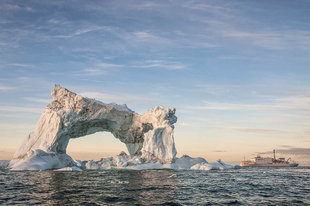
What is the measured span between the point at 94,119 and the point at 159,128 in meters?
10.9

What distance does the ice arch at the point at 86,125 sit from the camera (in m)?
44.9

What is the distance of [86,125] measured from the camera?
5141cm

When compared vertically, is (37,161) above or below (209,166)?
above

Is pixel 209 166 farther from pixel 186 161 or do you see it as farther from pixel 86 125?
pixel 86 125

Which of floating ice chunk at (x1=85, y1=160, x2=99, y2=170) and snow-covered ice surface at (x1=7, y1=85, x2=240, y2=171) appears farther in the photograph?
floating ice chunk at (x1=85, y1=160, x2=99, y2=170)

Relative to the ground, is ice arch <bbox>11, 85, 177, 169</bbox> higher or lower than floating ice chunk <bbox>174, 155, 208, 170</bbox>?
higher

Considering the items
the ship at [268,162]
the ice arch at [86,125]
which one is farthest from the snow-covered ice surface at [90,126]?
the ship at [268,162]

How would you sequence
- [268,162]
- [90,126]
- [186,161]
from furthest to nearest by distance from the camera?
[268,162], [90,126], [186,161]

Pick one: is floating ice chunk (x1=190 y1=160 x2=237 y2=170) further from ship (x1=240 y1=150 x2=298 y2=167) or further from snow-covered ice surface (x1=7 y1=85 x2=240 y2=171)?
ship (x1=240 y1=150 x2=298 y2=167)

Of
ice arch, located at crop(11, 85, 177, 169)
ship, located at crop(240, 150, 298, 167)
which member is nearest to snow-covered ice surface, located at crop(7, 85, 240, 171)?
ice arch, located at crop(11, 85, 177, 169)

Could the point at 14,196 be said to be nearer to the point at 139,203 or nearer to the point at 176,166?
the point at 139,203

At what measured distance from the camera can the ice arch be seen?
44.9 meters

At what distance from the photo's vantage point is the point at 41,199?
53.1 ft

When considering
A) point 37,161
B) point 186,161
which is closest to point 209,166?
point 186,161
